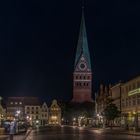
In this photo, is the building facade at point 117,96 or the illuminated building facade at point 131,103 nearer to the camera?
the illuminated building facade at point 131,103

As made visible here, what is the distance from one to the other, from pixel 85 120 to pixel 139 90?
89.6m

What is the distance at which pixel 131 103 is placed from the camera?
114938 mm

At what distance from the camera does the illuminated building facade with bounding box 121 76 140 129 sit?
10631 cm

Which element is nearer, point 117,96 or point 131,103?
point 131,103

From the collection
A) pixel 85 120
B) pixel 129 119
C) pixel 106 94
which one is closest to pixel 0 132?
pixel 129 119

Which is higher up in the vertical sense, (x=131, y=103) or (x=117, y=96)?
(x=117, y=96)

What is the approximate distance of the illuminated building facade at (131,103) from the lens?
106312 mm

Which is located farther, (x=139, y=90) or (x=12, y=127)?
(x=139, y=90)

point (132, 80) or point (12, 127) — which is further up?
point (132, 80)

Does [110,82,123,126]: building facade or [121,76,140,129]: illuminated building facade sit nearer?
[121,76,140,129]: illuminated building facade

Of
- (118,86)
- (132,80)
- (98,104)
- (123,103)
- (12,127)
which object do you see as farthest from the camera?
(98,104)

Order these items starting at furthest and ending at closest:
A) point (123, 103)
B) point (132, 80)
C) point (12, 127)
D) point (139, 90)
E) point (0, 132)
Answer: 1. point (123, 103)
2. point (132, 80)
3. point (139, 90)
4. point (0, 132)
5. point (12, 127)

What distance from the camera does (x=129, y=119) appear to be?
4552 inches

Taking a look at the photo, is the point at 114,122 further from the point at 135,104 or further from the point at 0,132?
the point at 0,132
